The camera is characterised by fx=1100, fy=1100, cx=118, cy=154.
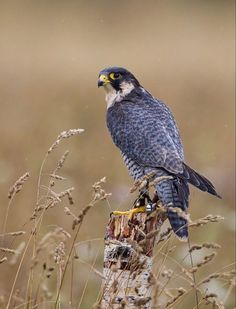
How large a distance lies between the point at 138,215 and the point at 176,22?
46.7 ft

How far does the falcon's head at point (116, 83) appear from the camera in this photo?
588 cm

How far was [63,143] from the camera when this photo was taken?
8.39 metres

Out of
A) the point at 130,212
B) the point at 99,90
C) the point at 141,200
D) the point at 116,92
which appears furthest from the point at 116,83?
the point at 99,90

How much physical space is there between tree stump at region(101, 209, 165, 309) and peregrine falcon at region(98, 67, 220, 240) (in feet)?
1.27

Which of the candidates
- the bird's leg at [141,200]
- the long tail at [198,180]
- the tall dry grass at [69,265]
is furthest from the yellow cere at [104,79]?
the long tail at [198,180]

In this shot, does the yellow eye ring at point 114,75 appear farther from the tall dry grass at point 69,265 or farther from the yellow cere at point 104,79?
the tall dry grass at point 69,265

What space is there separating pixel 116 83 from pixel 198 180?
1.47 metres

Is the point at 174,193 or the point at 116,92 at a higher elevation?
the point at 116,92

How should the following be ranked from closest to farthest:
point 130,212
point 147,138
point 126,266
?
point 126,266 → point 130,212 → point 147,138

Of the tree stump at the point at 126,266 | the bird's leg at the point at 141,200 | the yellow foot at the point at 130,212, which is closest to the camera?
the tree stump at the point at 126,266

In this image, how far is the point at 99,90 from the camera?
417 inches

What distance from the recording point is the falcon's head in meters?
5.88

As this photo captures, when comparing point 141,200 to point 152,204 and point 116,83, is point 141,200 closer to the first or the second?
point 152,204

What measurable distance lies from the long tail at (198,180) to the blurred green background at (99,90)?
2.77 ft
